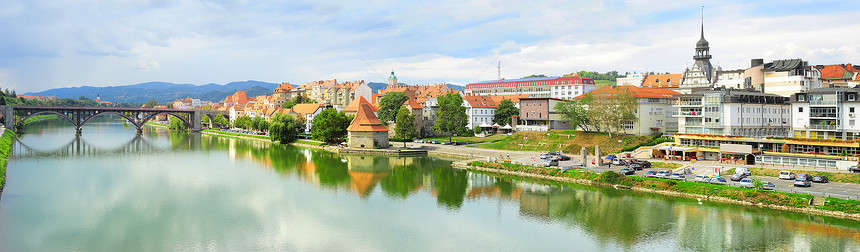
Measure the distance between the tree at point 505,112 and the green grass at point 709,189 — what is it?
25022 mm

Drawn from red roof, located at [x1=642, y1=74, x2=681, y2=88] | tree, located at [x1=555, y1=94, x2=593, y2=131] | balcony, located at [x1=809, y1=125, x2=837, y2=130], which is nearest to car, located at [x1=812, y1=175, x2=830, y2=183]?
balcony, located at [x1=809, y1=125, x2=837, y2=130]

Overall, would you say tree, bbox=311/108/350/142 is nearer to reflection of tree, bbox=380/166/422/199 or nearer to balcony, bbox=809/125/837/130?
reflection of tree, bbox=380/166/422/199

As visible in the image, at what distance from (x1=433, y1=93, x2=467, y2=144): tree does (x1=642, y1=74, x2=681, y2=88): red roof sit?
30313 millimetres

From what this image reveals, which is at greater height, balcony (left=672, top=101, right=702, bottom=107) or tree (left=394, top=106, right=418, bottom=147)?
balcony (left=672, top=101, right=702, bottom=107)

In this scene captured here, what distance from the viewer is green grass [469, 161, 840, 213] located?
2270cm

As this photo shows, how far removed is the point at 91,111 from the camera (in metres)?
89.5

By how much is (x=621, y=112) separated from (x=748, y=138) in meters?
9.32

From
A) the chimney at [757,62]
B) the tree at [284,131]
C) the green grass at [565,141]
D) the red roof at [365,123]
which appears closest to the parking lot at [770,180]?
the green grass at [565,141]

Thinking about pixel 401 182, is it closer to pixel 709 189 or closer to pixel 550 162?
pixel 550 162

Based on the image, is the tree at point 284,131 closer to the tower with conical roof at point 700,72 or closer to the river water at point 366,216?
the river water at point 366,216

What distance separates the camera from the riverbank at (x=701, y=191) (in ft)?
74.2

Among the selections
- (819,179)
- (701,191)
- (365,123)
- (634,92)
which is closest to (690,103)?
(634,92)

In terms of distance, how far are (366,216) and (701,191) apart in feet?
53.3

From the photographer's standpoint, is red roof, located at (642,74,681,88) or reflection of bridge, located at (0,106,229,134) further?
reflection of bridge, located at (0,106,229,134)
